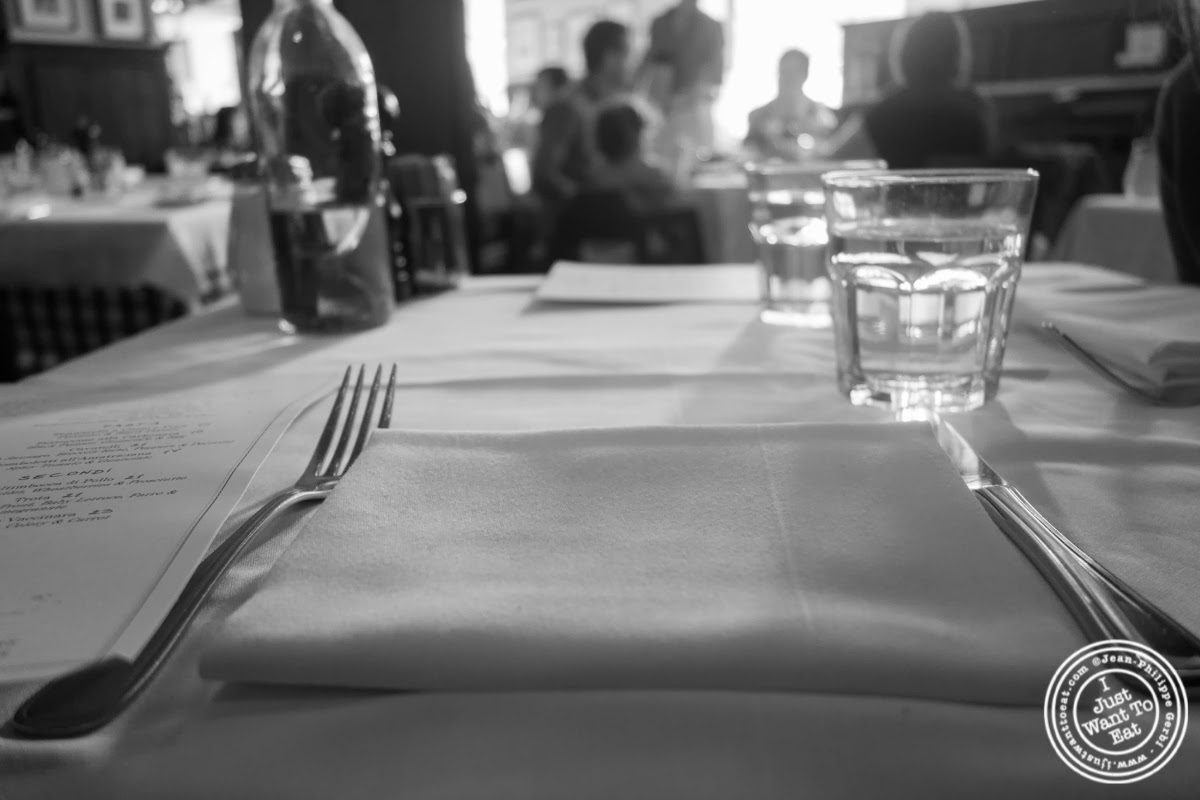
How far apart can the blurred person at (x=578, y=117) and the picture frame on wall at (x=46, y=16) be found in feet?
14.8

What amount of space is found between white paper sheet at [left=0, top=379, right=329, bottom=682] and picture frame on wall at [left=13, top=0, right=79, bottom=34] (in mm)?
6865

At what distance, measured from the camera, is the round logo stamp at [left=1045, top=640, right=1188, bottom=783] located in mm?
205

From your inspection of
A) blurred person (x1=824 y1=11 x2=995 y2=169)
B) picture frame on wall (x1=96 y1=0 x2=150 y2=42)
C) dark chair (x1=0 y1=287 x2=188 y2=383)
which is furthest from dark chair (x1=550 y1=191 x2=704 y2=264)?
picture frame on wall (x1=96 y1=0 x2=150 y2=42)

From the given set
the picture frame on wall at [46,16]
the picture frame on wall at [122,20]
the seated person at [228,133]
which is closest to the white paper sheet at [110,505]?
the seated person at [228,133]

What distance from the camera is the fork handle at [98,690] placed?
22 cm

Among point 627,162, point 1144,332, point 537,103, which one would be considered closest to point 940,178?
point 1144,332

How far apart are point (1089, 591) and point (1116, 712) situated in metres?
0.06

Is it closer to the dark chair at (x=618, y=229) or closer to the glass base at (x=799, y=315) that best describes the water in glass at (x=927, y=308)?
the glass base at (x=799, y=315)

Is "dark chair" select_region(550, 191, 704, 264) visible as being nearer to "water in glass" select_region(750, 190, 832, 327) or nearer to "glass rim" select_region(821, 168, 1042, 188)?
"water in glass" select_region(750, 190, 832, 327)

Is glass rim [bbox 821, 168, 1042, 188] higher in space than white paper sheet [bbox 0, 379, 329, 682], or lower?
higher

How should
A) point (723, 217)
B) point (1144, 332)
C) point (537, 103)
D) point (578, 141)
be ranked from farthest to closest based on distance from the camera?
point (537, 103) → point (578, 141) → point (723, 217) → point (1144, 332)

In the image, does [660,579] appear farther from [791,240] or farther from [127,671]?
[791,240]

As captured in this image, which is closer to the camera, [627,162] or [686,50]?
[627,162]

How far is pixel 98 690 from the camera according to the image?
0.77ft
